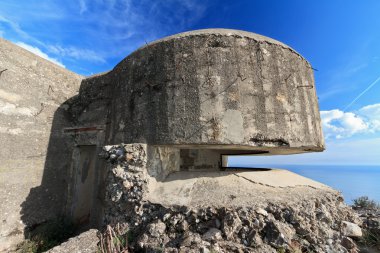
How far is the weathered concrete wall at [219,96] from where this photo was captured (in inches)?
169

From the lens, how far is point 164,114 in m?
4.42

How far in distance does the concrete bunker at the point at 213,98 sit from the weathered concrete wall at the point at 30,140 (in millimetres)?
1500

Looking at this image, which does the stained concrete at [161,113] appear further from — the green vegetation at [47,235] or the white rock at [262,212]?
the white rock at [262,212]

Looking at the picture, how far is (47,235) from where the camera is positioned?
530 cm

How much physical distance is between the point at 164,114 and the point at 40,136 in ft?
10.8

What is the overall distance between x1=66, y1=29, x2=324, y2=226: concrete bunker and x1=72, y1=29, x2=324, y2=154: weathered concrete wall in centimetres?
2

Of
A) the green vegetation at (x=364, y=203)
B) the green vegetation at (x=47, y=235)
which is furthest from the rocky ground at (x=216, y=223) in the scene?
the green vegetation at (x=364, y=203)

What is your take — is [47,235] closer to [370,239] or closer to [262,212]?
[262,212]

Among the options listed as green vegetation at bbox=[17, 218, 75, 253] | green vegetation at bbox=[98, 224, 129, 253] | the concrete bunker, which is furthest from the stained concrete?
green vegetation at bbox=[98, 224, 129, 253]

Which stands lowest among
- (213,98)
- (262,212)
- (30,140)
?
(262,212)

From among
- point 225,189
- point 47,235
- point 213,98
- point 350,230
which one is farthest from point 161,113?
point 350,230

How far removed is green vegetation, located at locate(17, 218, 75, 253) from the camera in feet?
16.3

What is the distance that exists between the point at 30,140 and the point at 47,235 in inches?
82.1

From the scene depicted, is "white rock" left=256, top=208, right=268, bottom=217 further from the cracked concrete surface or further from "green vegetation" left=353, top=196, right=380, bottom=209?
"green vegetation" left=353, top=196, right=380, bottom=209
